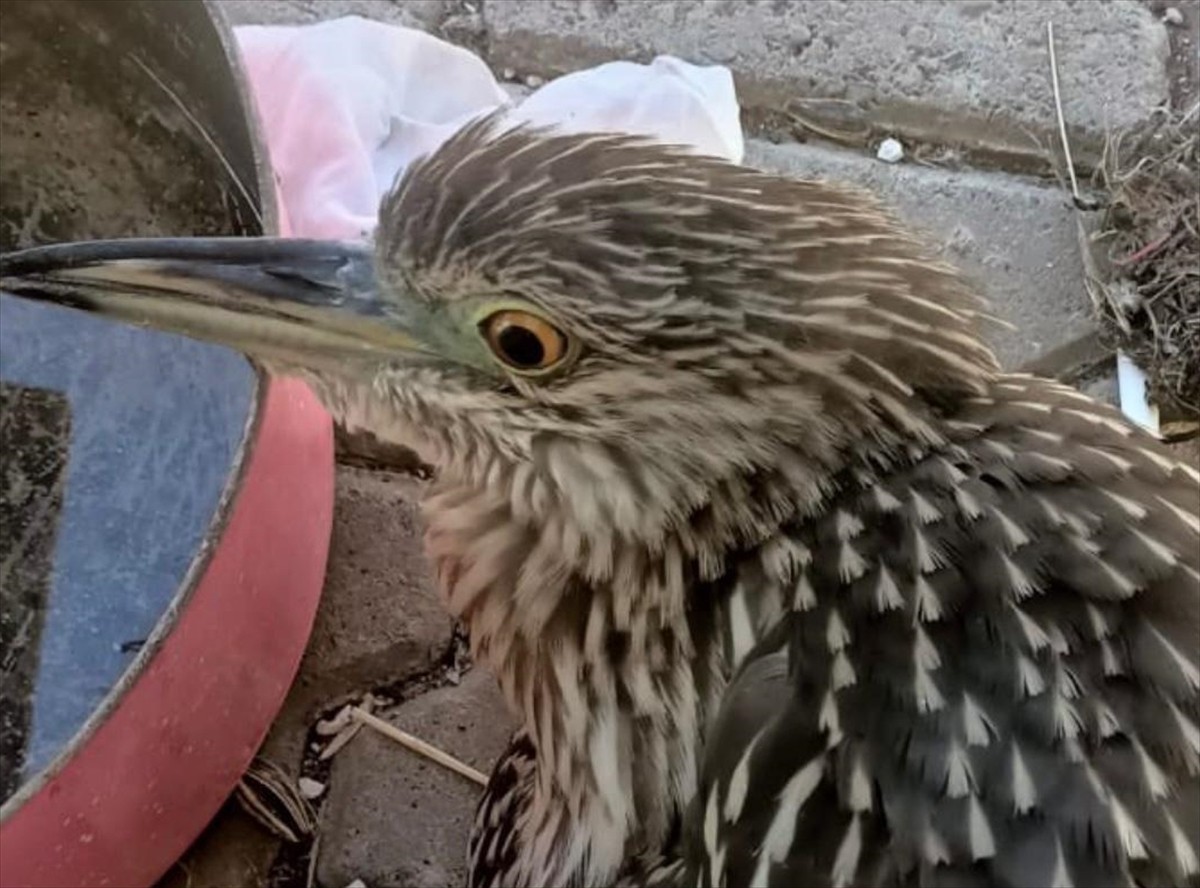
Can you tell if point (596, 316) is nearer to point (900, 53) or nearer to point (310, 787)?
point (310, 787)

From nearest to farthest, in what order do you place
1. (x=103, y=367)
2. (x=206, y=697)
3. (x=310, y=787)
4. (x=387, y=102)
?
(x=206, y=697)
(x=310, y=787)
(x=103, y=367)
(x=387, y=102)

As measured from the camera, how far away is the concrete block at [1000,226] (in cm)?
196

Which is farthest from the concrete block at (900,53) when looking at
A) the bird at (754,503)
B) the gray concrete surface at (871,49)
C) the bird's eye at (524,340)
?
the bird's eye at (524,340)

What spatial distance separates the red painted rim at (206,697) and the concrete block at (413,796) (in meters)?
0.11

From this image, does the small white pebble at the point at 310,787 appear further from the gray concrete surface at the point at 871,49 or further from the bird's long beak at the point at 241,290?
the gray concrete surface at the point at 871,49

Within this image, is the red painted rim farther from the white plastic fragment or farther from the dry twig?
the white plastic fragment

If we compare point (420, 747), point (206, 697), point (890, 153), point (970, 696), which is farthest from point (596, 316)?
point (890, 153)

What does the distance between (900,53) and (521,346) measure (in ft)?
3.62

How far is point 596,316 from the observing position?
108cm

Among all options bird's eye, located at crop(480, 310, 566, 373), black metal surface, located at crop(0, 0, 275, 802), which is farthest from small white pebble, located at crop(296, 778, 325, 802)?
bird's eye, located at crop(480, 310, 566, 373)

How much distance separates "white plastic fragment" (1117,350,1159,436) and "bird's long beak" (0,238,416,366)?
38.0 inches

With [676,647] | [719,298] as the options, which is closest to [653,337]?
[719,298]

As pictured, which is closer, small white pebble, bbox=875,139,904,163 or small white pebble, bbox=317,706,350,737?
small white pebble, bbox=317,706,350,737

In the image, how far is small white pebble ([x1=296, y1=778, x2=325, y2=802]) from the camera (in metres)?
1.75
